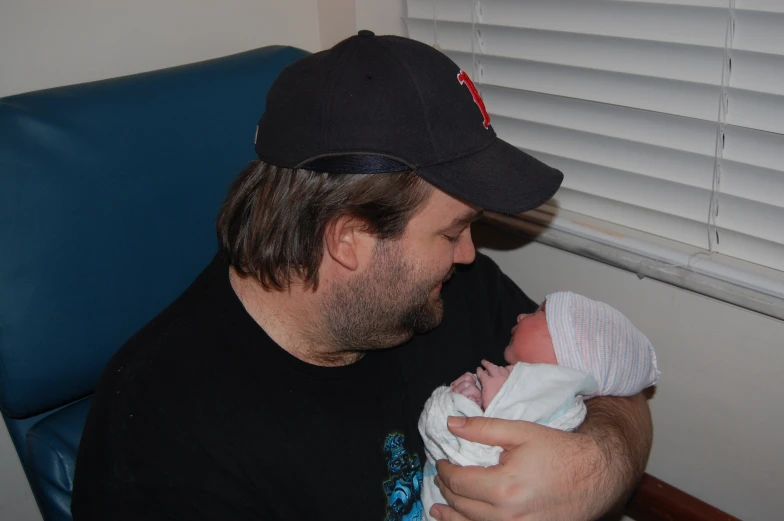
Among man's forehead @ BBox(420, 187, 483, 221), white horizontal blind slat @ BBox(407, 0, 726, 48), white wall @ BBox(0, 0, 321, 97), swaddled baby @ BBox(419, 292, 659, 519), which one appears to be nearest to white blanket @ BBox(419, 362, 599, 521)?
swaddled baby @ BBox(419, 292, 659, 519)

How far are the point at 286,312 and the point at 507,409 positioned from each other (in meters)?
0.39

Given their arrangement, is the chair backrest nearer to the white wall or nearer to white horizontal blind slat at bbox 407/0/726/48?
the white wall

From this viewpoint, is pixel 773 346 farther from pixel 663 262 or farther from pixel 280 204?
pixel 280 204

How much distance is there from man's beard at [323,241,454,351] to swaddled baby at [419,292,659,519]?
0.16 metres

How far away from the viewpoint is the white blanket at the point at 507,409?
112 centimetres

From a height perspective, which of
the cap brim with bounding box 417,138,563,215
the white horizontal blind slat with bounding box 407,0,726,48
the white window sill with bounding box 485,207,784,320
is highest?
the white horizontal blind slat with bounding box 407,0,726,48

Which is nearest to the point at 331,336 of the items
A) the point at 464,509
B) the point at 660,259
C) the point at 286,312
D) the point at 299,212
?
the point at 286,312

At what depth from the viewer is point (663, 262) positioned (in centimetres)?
140

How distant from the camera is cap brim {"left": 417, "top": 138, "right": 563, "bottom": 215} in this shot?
105 cm

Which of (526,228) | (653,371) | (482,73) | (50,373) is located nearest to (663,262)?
(653,371)

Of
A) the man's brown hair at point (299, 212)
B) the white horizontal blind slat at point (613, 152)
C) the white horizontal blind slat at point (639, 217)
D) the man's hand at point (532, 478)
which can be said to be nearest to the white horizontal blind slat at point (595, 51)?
the white horizontal blind slat at point (613, 152)

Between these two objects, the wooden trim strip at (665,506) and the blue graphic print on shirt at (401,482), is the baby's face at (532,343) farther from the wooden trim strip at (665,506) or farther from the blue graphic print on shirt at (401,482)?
the wooden trim strip at (665,506)

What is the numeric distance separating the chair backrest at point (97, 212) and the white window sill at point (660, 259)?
27.1 inches

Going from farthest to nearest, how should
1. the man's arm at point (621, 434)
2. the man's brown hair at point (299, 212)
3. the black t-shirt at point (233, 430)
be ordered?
the man's arm at point (621, 434) < the man's brown hair at point (299, 212) < the black t-shirt at point (233, 430)
